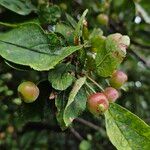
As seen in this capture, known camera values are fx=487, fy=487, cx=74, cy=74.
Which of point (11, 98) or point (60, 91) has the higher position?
point (60, 91)

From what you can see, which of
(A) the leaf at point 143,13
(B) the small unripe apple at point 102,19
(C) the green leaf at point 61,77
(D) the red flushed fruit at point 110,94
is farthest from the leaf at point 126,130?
(A) the leaf at point 143,13

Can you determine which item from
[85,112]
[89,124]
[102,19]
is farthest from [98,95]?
[89,124]

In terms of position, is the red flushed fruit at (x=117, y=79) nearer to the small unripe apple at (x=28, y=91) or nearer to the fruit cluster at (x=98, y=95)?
the fruit cluster at (x=98, y=95)

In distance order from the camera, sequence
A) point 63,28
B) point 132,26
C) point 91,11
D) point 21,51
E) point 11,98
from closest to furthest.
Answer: point 21,51 → point 63,28 → point 11,98 → point 91,11 → point 132,26

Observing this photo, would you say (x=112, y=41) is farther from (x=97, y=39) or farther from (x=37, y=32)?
(x=37, y=32)

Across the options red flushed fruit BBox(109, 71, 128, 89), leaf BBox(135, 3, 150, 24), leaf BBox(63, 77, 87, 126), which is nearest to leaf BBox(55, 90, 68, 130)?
leaf BBox(63, 77, 87, 126)

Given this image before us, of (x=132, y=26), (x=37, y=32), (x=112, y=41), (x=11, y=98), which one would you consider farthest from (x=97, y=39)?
(x=132, y=26)

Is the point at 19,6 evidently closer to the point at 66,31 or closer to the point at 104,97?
the point at 66,31
